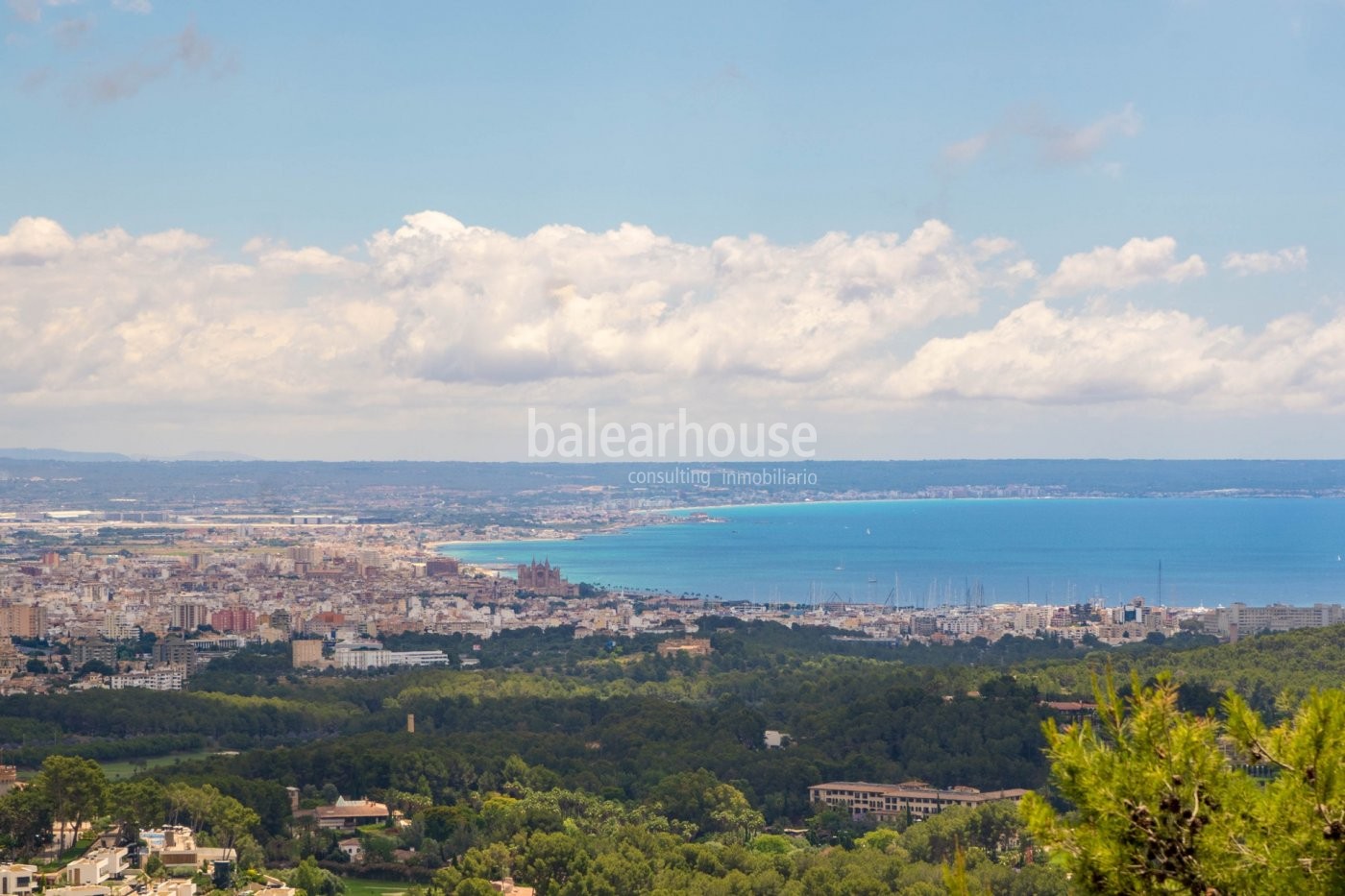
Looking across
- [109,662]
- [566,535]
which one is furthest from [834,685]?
[566,535]

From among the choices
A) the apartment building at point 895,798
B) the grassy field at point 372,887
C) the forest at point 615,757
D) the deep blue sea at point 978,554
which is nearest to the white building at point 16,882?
the forest at point 615,757

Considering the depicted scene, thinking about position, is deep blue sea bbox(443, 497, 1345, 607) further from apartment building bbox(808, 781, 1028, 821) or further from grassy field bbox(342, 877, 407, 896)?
grassy field bbox(342, 877, 407, 896)

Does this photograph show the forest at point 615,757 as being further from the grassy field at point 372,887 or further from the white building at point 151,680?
the white building at point 151,680

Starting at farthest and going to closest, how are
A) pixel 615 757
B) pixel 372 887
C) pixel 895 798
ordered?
pixel 615 757 → pixel 895 798 → pixel 372 887

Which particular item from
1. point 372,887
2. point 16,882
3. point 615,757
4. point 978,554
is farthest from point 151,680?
point 978,554

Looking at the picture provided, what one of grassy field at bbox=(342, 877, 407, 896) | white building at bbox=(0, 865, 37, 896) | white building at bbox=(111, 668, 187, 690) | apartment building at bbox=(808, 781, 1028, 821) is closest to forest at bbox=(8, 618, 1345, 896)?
grassy field at bbox=(342, 877, 407, 896)

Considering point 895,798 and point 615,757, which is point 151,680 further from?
point 895,798

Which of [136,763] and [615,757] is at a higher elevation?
[615,757]

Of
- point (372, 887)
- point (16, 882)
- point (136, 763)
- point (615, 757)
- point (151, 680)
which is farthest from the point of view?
point (151, 680)
